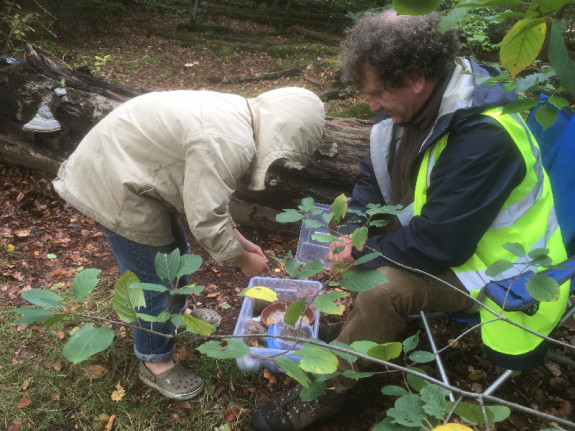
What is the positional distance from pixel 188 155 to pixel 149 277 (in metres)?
0.72

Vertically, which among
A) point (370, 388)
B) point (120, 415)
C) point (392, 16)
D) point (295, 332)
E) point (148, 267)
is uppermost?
point (392, 16)

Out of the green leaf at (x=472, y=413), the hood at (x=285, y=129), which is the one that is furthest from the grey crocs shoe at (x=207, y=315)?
the green leaf at (x=472, y=413)

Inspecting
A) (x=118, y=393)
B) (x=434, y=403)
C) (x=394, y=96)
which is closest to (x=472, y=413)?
(x=434, y=403)

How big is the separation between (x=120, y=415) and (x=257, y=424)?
2.56 feet

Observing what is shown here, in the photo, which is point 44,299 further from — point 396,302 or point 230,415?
point 230,415

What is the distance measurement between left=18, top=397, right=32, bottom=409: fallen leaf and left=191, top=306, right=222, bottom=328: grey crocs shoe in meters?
1.02

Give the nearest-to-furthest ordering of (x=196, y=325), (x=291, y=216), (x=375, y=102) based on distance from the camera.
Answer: (x=196, y=325)
(x=291, y=216)
(x=375, y=102)

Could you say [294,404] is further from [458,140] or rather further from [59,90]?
[59,90]

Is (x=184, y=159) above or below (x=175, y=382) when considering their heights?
above

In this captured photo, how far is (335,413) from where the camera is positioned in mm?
2133

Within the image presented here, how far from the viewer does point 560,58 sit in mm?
584

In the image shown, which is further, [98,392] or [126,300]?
[98,392]

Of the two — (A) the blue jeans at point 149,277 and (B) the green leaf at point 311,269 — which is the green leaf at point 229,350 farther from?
(A) the blue jeans at point 149,277

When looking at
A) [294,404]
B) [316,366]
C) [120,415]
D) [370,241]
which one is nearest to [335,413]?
[294,404]
